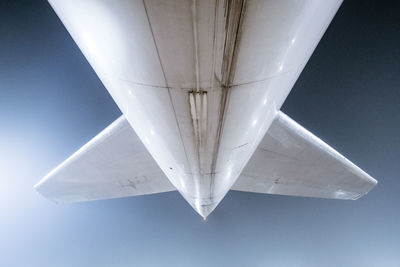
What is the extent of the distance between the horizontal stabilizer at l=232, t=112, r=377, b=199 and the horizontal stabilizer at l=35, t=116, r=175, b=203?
4.56 feet

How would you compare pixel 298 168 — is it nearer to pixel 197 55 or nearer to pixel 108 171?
pixel 108 171

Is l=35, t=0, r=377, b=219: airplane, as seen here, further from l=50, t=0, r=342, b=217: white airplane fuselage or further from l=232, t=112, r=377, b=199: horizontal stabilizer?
l=232, t=112, r=377, b=199: horizontal stabilizer

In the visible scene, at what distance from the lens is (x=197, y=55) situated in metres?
1.13

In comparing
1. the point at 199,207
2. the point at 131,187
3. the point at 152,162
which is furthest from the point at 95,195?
the point at 199,207

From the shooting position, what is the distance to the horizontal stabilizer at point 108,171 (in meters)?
3.41

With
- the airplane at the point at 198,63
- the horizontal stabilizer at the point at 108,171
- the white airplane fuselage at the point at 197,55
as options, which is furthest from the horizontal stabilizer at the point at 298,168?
the white airplane fuselage at the point at 197,55

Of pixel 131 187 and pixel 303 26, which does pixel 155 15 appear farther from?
pixel 131 187

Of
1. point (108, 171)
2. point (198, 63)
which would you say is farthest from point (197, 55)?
point (108, 171)

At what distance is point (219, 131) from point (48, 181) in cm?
324

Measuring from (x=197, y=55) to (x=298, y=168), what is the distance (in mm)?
3156

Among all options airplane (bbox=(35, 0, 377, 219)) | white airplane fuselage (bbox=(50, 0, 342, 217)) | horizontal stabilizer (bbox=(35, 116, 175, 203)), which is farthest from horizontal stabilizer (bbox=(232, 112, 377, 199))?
white airplane fuselage (bbox=(50, 0, 342, 217))

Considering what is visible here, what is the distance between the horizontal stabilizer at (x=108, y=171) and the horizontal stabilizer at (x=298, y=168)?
1391 millimetres

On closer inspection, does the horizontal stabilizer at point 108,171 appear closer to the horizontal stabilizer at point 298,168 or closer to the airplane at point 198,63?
the airplane at point 198,63

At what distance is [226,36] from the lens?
42.0 inches
